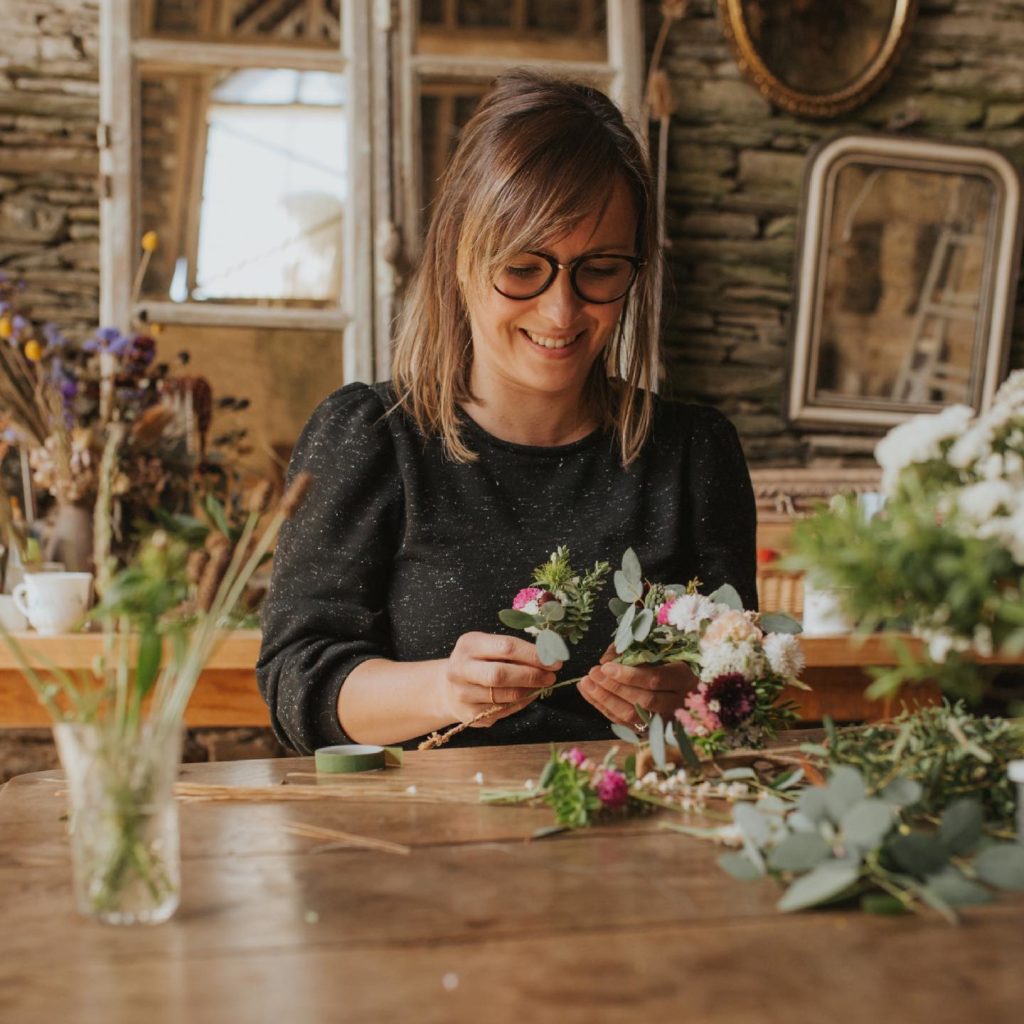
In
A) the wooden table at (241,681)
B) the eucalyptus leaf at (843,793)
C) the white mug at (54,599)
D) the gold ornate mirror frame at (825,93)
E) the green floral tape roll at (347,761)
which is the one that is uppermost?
the gold ornate mirror frame at (825,93)

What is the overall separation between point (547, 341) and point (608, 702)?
625 millimetres

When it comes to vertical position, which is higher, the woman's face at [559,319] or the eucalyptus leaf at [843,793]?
the woman's face at [559,319]

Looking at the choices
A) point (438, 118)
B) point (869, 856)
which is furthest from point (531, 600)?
point (438, 118)

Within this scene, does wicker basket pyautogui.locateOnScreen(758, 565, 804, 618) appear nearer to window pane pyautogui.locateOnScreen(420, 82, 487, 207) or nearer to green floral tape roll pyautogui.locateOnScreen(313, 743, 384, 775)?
window pane pyautogui.locateOnScreen(420, 82, 487, 207)

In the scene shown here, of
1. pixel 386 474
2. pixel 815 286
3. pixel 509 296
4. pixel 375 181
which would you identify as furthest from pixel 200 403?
pixel 815 286

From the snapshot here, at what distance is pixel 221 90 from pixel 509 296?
1712 mm

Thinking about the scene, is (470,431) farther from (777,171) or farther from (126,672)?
(777,171)

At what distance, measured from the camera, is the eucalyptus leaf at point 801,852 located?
936 millimetres

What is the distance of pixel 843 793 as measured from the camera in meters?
0.95

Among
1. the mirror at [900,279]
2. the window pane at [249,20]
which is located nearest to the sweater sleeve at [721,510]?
the mirror at [900,279]

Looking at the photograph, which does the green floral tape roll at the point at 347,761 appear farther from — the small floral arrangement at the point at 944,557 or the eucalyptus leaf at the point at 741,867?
the small floral arrangement at the point at 944,557

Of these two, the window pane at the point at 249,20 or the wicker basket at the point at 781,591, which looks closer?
the wicker basket at the point at 781,591

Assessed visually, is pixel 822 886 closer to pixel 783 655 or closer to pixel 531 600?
pixel 783 655

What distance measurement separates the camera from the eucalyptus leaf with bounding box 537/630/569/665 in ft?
4.36
